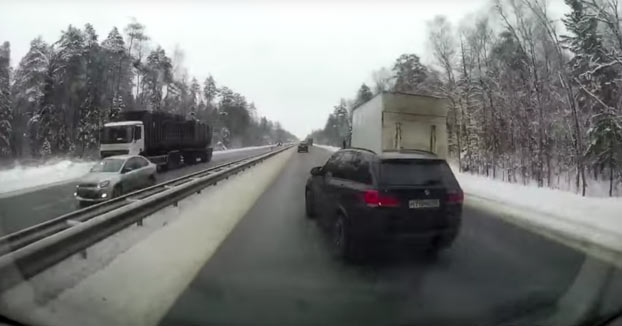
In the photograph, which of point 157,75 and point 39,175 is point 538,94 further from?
point 157,75

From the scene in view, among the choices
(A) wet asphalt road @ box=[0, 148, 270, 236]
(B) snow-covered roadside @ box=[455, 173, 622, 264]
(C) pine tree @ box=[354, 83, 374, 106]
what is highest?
(C) pine tree @ box=[354, 83, 374, 106]

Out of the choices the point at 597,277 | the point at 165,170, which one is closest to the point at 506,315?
the point at 597,277

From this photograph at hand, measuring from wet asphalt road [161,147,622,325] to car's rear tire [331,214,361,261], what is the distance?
0.17 metres

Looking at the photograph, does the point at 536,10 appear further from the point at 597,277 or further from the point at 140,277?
the point at 140,277

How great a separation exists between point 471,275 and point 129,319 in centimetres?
380

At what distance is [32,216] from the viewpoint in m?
9.15

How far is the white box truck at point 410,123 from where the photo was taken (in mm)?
14047

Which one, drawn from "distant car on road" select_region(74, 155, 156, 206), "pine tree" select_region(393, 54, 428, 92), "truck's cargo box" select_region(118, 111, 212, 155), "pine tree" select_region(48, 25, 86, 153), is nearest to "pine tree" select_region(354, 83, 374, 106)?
"pine tree" select_region(393, 54, 428, 92)

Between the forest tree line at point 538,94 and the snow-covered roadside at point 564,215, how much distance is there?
5.43 metres

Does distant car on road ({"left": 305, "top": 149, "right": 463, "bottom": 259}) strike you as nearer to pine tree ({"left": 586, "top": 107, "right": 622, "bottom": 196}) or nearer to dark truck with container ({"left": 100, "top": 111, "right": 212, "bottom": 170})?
pine tree ({"left": 586, "top": 107, "right": 622, "bottom": 196})

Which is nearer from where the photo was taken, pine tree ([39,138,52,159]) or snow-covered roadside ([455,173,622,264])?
snow-covered roadside ([455,173,622,264])

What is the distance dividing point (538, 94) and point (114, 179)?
19264 millimetres

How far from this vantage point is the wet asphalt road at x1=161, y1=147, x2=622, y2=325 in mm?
3572

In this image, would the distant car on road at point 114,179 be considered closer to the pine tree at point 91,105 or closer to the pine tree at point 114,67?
the pine tree at point 91,105
